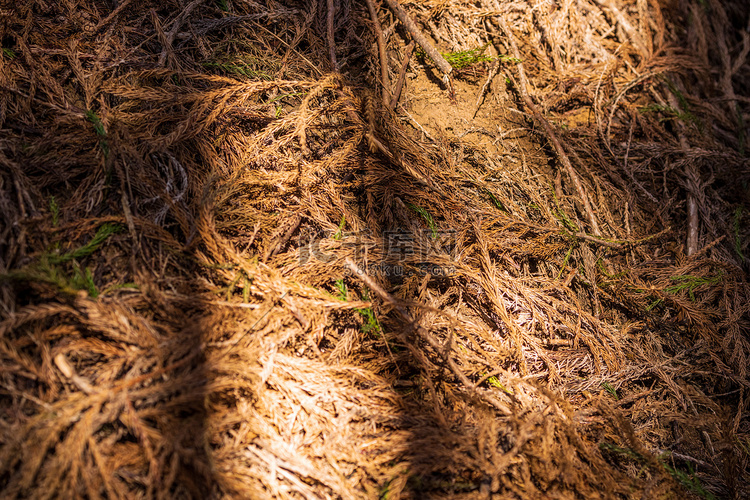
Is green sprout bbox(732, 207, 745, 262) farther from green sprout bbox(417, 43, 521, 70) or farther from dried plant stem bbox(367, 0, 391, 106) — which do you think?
dried plant stem bbox(367, 0, 391, 106)

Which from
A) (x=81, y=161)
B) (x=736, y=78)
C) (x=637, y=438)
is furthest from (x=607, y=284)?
(x=81, y=161)

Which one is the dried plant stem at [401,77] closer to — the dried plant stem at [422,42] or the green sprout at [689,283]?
the dried plant stem at [422,42]

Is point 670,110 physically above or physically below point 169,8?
below

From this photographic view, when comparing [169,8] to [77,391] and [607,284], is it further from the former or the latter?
[607,284]

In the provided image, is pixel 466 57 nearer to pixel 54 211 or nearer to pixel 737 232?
pixel 737 232

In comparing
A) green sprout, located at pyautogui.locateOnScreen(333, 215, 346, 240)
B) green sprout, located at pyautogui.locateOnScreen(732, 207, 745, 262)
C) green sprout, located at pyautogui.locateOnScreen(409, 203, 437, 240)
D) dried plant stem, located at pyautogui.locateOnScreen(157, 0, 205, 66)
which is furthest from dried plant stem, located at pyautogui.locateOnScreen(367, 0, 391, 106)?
green sprout, located at pyautogui.locateOnScreen(732, 207, 745, 262)
